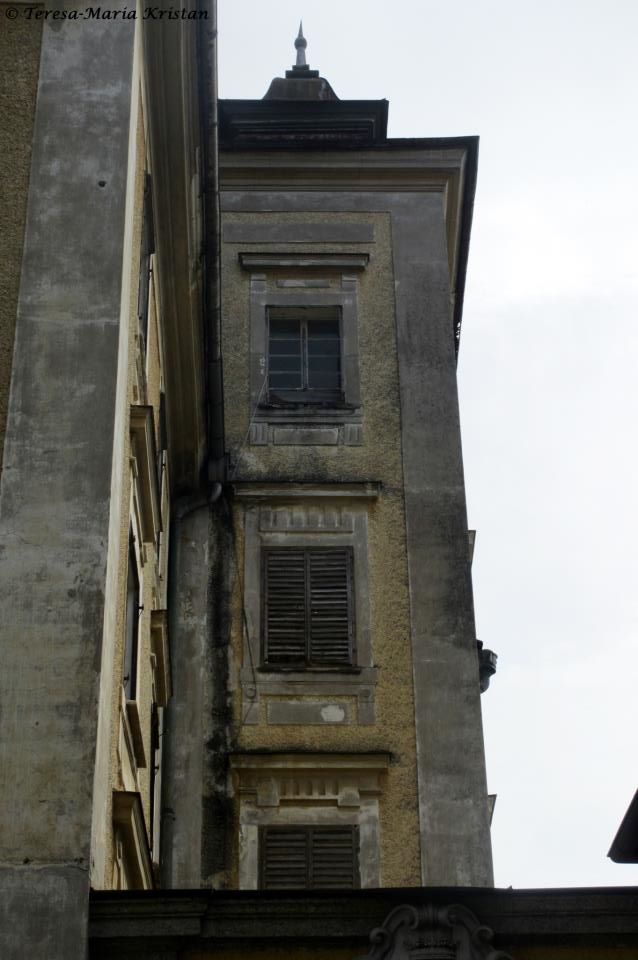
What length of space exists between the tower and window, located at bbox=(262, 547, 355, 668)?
0.02 metres

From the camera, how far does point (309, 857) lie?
16984 millimetres

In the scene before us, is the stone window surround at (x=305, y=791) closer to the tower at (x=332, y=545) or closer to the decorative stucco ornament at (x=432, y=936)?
the tower at (x=332, y=545)

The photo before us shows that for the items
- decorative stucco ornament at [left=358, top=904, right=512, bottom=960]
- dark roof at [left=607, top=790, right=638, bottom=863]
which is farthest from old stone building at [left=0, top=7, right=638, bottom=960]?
dark roof at [left=607, top=790, right=638, bottom=863]

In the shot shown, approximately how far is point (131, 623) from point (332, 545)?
18.4ft

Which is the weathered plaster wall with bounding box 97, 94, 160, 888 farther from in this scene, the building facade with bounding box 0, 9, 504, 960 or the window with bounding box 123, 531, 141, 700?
the window with bounding box 123, 531, 141, 700

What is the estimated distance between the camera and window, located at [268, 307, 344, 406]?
790 inches

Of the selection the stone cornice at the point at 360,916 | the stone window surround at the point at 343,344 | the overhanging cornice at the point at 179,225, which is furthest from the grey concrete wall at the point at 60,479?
the stone window surround at the point at 343,344

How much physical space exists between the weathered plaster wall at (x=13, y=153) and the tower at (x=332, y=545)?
7.69 m

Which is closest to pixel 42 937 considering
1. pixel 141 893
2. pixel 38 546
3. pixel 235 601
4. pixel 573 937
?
pixel 141 893

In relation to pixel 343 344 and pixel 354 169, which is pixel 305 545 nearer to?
pixel 343 344

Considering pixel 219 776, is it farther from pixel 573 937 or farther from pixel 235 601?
pixel 573 937

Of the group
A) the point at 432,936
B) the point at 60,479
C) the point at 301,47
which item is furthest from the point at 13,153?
the point at 301,47

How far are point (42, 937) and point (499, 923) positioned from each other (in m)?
2.58

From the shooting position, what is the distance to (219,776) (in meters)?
17.4
